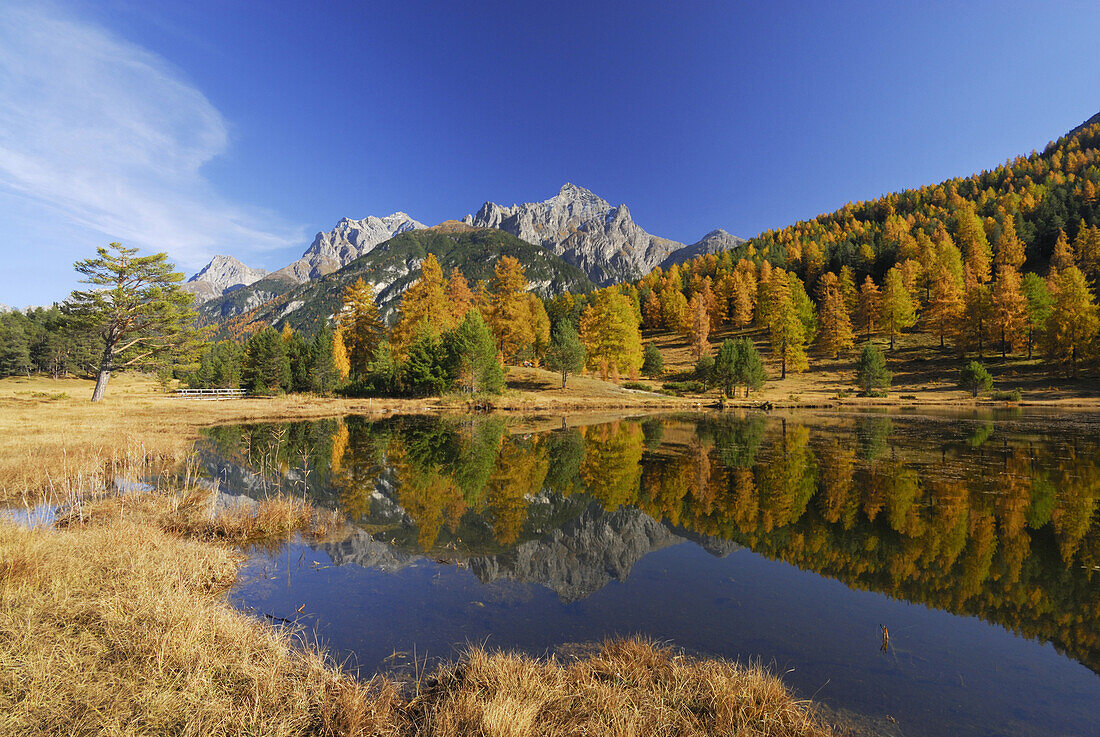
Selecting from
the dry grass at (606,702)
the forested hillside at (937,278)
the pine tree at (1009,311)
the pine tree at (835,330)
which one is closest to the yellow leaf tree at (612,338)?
the forested hillside at (937,278)

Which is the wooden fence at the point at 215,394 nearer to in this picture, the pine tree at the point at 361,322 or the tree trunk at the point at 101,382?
the tree trunk at the point at 101,382

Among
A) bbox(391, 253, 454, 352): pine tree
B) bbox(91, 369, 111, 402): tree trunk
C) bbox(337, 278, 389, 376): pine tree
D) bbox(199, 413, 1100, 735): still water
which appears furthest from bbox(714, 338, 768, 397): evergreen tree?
bbox(91, 369, 111, 402): tree trunk

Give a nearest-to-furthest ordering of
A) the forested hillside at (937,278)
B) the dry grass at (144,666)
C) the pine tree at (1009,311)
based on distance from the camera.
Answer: the dry grass at (144,666) < the pine tree at (1009,311) < the forested hillside at (937,278)

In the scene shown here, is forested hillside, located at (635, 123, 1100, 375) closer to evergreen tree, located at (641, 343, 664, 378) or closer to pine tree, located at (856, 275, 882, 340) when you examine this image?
pine tree, located at (856, 275, 882, 340)

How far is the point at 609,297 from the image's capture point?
6066cm

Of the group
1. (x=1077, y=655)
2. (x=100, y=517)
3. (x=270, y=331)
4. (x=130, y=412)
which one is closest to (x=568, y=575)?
(x=1077, y=655)

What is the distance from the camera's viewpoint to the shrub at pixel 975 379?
50.3 metres

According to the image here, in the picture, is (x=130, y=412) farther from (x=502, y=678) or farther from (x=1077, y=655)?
(x=1077, y=655)

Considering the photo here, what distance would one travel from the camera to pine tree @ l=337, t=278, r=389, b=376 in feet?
203

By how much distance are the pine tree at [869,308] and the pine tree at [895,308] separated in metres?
1.93

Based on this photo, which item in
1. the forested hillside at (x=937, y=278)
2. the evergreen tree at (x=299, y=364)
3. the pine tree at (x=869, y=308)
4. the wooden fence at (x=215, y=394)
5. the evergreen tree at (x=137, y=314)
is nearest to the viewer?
the evergreen tree at (x=137, y=314)

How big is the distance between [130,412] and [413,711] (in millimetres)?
41632

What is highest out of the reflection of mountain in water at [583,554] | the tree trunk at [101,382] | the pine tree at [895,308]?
the pine tree at [895,308]

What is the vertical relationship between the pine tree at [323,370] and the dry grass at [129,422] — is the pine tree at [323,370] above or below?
above
